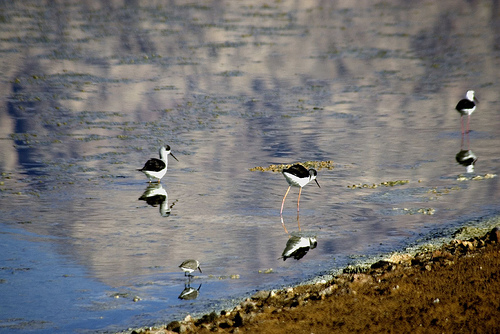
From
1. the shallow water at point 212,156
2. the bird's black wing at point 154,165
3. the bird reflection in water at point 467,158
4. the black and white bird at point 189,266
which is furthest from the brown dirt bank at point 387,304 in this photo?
the bird reflection in water at point 467,158

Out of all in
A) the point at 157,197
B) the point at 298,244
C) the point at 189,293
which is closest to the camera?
the point at 189,293

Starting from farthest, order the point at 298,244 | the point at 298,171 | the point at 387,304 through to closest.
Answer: the point at 298,171 → the point at 298,244 → the point at 387,304

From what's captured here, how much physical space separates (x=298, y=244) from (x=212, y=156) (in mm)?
5021

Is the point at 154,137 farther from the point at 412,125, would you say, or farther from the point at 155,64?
the point at 155,64

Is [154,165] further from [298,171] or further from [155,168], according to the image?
[298,171]

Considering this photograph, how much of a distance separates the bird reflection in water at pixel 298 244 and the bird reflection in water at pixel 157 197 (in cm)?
211

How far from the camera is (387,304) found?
660 cm

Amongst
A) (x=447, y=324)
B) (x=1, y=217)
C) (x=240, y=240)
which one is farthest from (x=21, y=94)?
(x=447, y=324)

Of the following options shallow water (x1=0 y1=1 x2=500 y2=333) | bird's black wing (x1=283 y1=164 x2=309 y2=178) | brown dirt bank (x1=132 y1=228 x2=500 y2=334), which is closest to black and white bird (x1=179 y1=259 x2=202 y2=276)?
shallow water (x1=0 y1=1 x2=500 y2=333)

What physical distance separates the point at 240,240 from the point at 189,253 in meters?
0.80

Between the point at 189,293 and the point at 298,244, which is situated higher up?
the point at 298,244

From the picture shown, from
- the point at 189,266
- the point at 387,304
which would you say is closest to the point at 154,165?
the point at 189,266

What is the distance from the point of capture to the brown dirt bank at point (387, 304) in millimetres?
6156

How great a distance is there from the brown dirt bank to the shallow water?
2.09 feet
